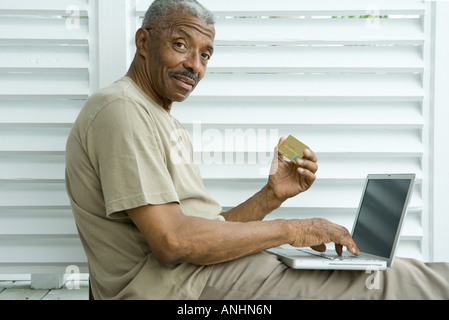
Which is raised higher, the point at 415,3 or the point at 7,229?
the point at 415,3

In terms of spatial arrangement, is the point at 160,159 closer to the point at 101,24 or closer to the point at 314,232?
the point at 314,232

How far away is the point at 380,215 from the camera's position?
1.58 m

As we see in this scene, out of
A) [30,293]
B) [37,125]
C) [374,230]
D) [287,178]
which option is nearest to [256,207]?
[287,178]

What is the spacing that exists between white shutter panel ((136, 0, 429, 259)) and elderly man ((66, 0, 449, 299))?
0.96 ft

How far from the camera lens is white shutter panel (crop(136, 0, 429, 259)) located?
1.85 m

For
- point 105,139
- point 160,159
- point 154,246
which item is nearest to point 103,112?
point 105,139

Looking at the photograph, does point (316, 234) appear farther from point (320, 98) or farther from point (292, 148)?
point (320, 98)

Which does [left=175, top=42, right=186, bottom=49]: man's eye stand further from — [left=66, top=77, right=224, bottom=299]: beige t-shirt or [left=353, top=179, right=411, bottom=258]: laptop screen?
[left=353, top=179, right=411, bottom=258]: laptop screen

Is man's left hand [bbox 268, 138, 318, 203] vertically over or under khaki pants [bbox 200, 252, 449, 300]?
over

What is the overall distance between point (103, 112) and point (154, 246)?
39cm

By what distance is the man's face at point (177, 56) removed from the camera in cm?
149

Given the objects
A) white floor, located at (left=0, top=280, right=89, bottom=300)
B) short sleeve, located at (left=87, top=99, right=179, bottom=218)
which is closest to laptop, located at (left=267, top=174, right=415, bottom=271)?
short sleeve, located at (left=87, top=99, right=179, bottom=218)

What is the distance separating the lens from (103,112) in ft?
4.20

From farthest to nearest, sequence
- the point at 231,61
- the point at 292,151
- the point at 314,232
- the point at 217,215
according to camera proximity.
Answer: the point at 231,61, the point at 292,151, the point at 217,215, the point at 314,232
